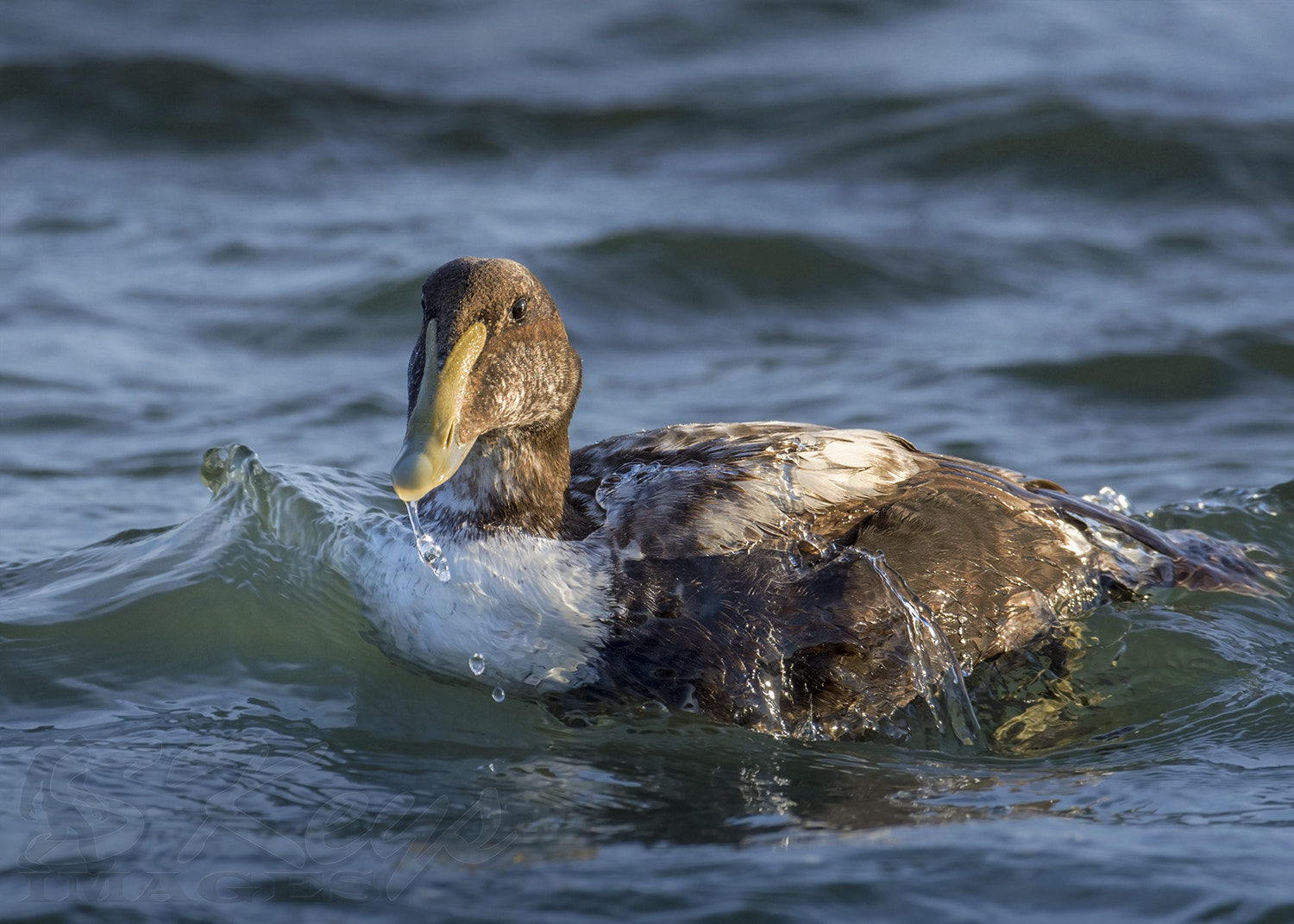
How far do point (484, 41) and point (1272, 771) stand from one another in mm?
11297

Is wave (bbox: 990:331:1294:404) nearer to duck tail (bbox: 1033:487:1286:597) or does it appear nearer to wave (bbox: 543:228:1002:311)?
wave (bbox: 543:228:1002:311)

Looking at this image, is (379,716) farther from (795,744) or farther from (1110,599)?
(1110,599)

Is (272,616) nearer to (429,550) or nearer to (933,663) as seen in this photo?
(429,550)

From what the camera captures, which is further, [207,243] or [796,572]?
[207,243]

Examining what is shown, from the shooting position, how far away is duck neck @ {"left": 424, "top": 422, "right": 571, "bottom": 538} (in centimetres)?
441

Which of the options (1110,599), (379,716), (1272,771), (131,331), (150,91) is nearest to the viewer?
(1272,771)

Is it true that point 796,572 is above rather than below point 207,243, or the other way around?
below

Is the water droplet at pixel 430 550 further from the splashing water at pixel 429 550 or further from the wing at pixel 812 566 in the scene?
the wing at pixel 812 566

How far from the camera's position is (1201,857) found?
3459 millimetres

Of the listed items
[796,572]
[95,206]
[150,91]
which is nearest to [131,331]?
[95,206]

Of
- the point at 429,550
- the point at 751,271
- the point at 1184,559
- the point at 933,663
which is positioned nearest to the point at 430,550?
the point at 429,550

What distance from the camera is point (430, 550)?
14.6 ft
